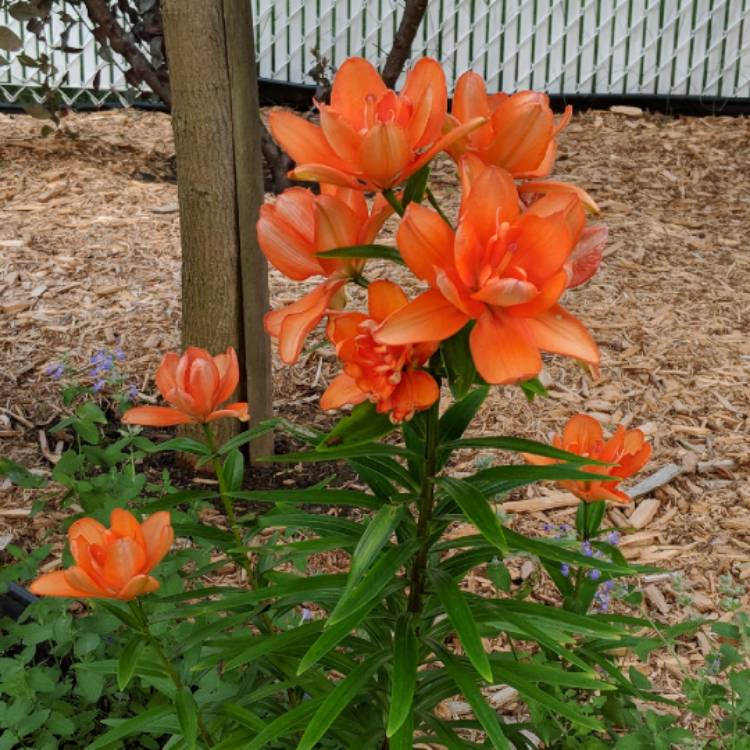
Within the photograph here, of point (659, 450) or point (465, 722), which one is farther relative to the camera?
point (659, 450)

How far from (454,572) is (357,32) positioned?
5966mm

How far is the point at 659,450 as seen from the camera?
3.20 metres

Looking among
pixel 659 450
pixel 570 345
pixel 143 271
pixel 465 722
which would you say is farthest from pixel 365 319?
pixel 143 271

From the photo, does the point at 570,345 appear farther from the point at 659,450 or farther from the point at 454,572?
the point at 659,450

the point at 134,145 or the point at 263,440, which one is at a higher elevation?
the point at 134,145

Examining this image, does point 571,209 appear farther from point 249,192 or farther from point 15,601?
point 249,192

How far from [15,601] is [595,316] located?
2407mm

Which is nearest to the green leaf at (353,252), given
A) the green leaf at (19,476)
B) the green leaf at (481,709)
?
the green leaf at (481,709)

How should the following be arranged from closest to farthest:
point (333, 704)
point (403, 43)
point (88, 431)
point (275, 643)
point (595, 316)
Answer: point (333, 704)
point (275, 643)
point (88, 431)
point (595, 316)
point (403, 43)

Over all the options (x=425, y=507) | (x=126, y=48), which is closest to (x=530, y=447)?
(x=425, y=507)

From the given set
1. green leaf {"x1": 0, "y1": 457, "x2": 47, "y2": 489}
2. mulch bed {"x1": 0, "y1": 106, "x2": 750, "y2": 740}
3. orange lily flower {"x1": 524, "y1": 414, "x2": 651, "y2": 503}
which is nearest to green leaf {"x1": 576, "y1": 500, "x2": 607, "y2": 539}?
orange lily flower {"x1": 524, "y1": 414, "x2": 651, "y2": 503}

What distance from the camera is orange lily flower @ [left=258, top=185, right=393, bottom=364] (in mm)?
1087

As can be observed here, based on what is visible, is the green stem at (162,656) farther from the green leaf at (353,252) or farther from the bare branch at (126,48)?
the bare branch at (126,48)

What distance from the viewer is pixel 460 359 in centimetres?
107
